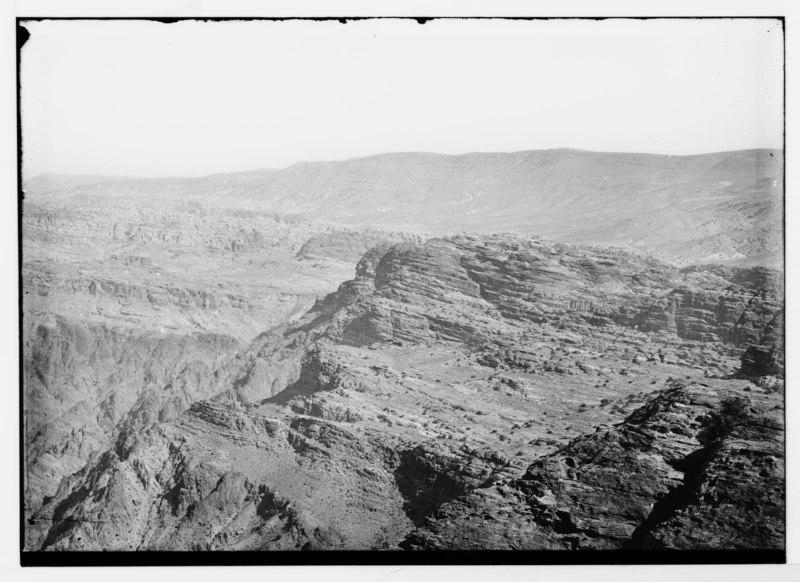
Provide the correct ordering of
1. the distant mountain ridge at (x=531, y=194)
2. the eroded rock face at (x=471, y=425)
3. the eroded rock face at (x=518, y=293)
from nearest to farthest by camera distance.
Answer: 1. the eroded rock face at (x=471, y=425)
2. the distant mountain ridge at (x=531, y=194)
3. the eroded rock face at (x=518, y=293)

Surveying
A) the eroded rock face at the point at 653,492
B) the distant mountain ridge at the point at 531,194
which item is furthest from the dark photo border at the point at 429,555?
the distant mountain ridge at the point at 531,194

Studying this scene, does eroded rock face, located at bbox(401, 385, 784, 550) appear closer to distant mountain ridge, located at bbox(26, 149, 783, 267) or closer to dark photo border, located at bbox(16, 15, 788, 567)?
dark photo border, located at bbox(16, 15, 788, 567)

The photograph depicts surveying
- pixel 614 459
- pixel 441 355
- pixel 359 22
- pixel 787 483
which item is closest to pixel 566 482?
pixel 614 459

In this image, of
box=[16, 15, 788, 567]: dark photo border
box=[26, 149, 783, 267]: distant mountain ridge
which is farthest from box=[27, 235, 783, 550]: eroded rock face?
box=[26, 149, 783, 267]: distant mountain ridge

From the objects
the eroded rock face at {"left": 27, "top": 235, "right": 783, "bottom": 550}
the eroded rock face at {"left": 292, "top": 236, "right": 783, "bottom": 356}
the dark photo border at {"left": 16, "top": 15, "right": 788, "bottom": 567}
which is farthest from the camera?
the eroded rock face at {"left": 292, "top": 236, "right": 783, "bottom": 356}

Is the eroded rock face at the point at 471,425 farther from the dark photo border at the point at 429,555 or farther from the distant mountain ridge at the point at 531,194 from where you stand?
the distant mountain ridge at the point at 531,194

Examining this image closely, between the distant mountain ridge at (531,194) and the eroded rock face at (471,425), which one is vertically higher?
the distant mountain ridge at (531,194)
